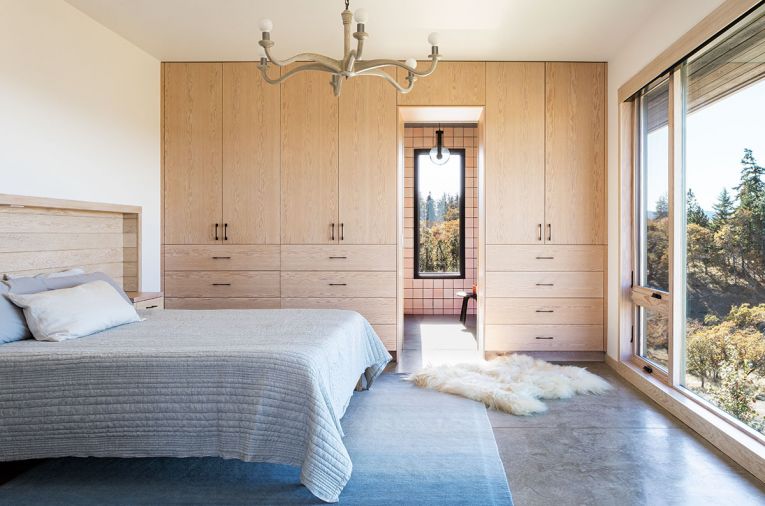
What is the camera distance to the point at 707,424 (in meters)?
2.62

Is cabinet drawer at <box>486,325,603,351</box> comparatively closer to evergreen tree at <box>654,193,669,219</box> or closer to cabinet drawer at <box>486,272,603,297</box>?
cabinet drawer at <box>486,272,603,297</box>

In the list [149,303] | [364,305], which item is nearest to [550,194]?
[364,305]

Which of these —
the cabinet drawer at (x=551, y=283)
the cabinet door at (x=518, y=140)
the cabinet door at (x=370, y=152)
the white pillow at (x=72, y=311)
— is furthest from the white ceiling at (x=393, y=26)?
the white pillow at (x=72, y=311)

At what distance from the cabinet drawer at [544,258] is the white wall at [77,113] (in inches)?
117

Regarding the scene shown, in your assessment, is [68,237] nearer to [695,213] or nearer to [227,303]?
[227,303]

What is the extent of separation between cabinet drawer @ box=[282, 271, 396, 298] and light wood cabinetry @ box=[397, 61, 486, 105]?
61.1 inches

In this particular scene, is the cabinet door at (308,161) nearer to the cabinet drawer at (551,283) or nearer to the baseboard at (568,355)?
the cabinet drawer at (551,283)

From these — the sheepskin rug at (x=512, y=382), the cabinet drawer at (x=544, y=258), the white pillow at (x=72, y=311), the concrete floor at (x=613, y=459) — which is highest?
the cabinet drawer at (x=544, y=258)

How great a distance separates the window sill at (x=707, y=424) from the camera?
2.27 m

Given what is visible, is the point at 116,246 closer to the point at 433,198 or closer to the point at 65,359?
the point at 65,359

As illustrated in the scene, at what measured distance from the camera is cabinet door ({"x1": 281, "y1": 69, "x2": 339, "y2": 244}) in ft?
14.1

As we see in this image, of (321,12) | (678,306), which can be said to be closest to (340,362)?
(678,306)

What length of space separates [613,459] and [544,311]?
6.42ft

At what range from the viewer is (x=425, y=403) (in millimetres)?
3213
